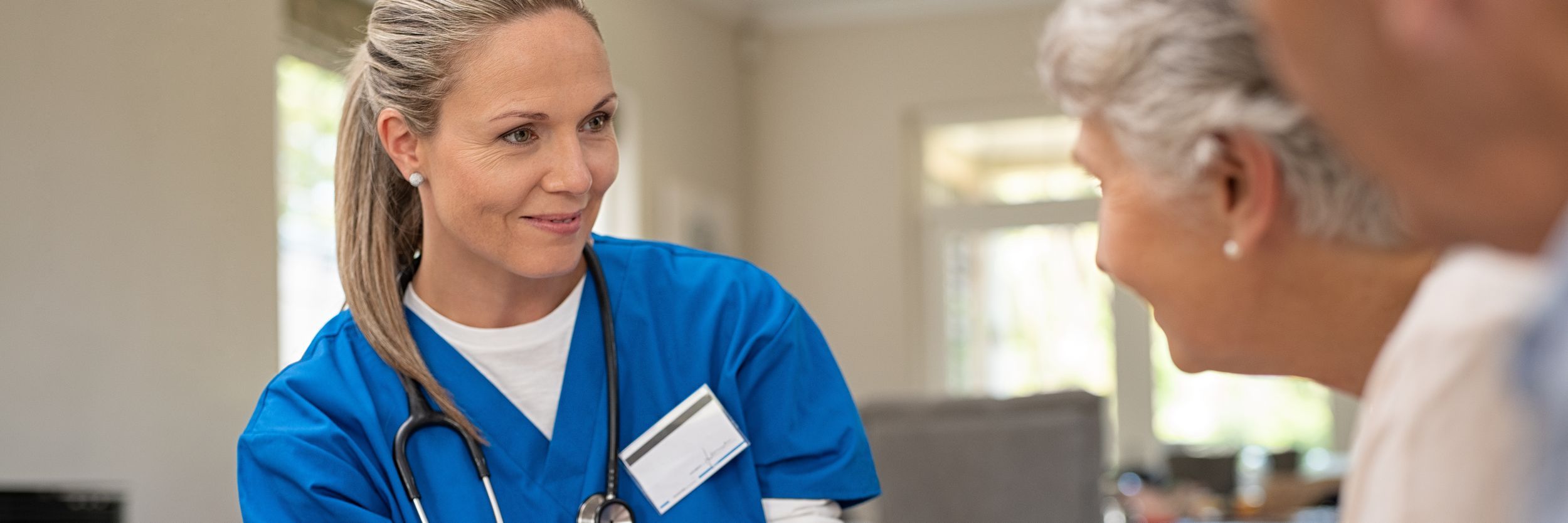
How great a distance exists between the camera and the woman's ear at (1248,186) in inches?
29.0

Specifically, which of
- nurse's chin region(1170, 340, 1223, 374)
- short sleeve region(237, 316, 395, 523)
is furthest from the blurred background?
short sleeve region(237, 316, 395, 523)

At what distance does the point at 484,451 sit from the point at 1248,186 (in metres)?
1.00

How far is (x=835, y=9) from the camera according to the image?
24.6ft

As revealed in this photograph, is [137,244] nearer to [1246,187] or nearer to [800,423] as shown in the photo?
[800,423]

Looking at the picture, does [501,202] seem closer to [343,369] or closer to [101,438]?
[343,369]

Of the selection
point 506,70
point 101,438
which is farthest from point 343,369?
point 101,438

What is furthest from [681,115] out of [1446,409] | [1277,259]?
[1446,409]

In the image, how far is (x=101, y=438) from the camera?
11.9 feet

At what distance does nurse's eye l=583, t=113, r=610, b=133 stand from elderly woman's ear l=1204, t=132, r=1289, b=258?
0.87m

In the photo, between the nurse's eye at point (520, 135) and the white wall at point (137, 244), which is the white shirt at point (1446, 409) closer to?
the nurse's eye at point (520, 135)

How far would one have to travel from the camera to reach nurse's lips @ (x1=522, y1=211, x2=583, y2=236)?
1495 mm

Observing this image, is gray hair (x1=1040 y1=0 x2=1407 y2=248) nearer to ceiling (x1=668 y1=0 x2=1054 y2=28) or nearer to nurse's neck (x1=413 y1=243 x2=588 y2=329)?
nurse's neck (x1=413 y1=243 x2=588 y2=329)

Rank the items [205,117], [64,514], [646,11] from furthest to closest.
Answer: [646,11] < [205,117] < [64,514]

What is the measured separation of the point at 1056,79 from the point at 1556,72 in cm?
52
